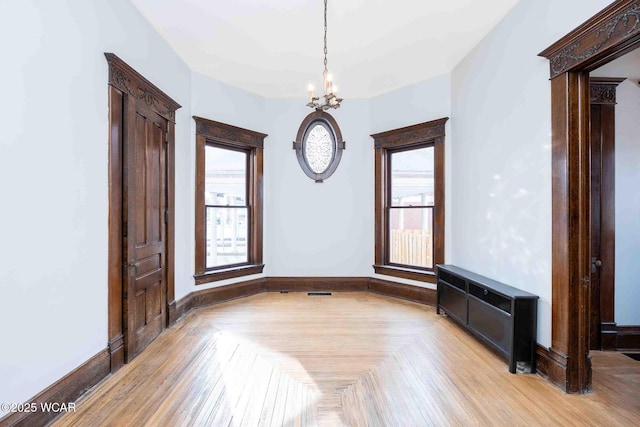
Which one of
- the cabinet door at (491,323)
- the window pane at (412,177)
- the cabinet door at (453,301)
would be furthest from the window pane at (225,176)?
the cabinet door at (491,323)

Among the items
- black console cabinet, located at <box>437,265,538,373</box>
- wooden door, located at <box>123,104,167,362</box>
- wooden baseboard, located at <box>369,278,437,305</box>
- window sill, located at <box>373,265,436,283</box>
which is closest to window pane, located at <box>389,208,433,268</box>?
window sill, located at <box>373,265,436,283</box>

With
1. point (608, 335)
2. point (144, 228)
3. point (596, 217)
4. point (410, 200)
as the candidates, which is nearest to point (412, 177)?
point (410, 200)

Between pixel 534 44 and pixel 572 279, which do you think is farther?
pixel 534 44

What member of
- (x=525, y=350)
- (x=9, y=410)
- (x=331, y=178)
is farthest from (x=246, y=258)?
(x=525, y=350)

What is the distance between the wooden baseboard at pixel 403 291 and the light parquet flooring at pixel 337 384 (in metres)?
0.78

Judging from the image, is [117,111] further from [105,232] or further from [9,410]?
[9,410]

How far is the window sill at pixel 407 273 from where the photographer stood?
14.8 ft

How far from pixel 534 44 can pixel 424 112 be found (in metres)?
1.89

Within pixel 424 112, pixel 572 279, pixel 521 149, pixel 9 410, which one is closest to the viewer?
pixel 9 410

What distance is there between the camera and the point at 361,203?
5.24 metres

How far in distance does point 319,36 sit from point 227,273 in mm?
3355

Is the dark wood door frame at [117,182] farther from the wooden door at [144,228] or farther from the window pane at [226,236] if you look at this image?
the window pane at [226,236]

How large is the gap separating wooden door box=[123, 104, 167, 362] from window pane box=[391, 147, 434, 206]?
3276 mm

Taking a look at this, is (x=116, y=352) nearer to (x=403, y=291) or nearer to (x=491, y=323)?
(x=491, y=323)
